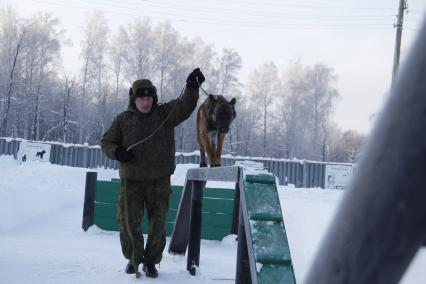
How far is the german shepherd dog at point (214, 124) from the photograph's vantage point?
219 inches

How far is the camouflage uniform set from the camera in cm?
444

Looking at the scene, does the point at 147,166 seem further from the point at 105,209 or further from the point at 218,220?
the point at 105,209

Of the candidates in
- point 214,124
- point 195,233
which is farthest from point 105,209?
point 195,233

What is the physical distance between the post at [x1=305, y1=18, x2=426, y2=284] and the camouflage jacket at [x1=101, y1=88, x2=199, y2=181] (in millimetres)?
4012

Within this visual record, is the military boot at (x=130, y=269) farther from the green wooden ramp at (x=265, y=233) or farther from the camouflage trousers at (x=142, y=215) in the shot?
the green wooden ramp at (x=265, y=233)

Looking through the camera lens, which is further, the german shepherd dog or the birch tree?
the birch tree

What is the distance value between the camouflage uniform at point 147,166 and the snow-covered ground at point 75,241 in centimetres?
36

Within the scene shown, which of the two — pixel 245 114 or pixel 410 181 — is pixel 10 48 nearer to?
pixel 245 114

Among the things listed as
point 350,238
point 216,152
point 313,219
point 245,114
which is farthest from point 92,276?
point 245,114

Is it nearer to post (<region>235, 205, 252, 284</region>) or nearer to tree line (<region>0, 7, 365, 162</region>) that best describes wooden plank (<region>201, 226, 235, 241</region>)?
post (<region>235, 205, 252, 284</region>)

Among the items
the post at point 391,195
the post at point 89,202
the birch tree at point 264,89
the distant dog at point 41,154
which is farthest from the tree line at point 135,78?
the post at point 391,195

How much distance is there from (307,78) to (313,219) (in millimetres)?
44554

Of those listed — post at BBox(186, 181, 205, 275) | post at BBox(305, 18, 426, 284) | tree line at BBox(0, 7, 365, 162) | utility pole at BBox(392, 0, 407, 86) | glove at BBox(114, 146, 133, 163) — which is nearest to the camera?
post at BBox(305, 18, 426, 284)

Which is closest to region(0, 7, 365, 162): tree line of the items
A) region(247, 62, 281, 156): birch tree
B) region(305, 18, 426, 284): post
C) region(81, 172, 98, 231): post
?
region(247, 62, 281, 156): birch tree
